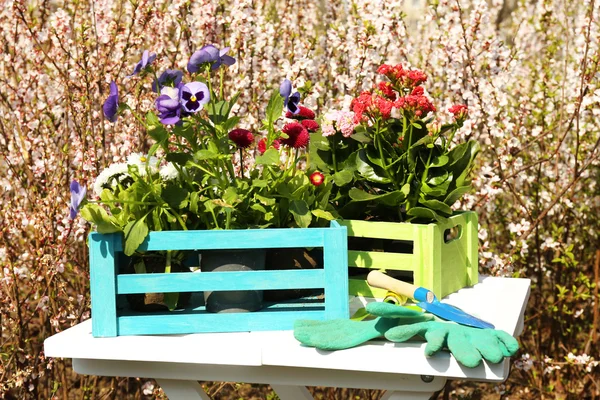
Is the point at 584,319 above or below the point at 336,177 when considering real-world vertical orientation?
below

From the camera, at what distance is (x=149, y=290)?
1.58 meters

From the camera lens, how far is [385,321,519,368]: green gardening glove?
138 cm

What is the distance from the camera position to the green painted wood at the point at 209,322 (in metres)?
1.60

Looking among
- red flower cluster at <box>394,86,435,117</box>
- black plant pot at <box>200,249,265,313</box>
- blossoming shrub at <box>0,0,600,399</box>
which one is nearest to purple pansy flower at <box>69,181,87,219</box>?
black plant pot at <box>200,249,265,313</box>

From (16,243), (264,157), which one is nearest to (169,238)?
(264,157)

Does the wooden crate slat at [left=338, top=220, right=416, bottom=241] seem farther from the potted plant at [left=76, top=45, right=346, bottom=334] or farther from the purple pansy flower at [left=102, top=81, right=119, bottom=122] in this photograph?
the purple pansy flower at [left=102, top=81, right=119, bottom=122]

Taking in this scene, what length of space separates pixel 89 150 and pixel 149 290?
132cm

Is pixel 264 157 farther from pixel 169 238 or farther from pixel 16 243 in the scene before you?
pixel 16 243

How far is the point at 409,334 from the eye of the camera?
1458 millimetres

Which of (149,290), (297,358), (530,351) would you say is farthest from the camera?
(530,351)

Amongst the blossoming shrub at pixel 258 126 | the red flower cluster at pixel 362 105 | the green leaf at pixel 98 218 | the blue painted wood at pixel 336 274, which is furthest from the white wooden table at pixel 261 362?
the blossoming shrub at pixel 258 126

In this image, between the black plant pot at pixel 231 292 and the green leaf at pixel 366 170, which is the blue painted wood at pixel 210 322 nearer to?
the black plant pot at pixel 231 292

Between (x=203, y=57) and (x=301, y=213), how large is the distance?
15.0 inches

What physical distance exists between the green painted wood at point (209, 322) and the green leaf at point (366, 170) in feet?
1.35
